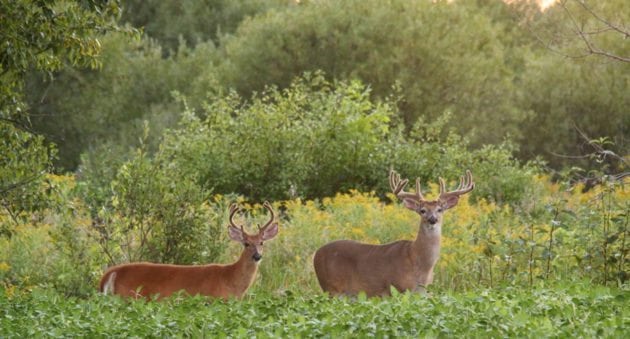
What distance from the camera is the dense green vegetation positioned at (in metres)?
9.76

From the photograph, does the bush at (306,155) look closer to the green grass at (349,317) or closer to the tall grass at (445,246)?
the tall grass at (445,246)

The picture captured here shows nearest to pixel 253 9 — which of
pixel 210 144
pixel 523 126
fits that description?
pixel 523 126

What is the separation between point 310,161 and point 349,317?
531 inches

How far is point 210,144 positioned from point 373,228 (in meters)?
6.54

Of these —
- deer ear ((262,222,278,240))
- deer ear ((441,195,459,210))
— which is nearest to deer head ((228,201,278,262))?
deer ear ((262,222,278,240))

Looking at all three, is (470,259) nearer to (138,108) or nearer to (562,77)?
(562,77)

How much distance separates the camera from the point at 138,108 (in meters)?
39.3

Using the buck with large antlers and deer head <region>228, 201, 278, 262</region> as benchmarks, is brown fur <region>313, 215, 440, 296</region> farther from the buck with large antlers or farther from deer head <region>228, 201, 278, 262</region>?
the buck with large antlers

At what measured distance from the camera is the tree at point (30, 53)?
38.9 ft

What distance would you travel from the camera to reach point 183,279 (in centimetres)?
1216

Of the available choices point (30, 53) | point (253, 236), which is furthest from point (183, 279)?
point (30, 53)

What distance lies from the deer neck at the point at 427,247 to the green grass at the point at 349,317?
159cm

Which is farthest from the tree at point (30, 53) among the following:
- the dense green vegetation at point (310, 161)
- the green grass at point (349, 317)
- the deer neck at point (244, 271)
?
the green grass at point (349, 317)

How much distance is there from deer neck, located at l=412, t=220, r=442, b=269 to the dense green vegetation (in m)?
0.85
